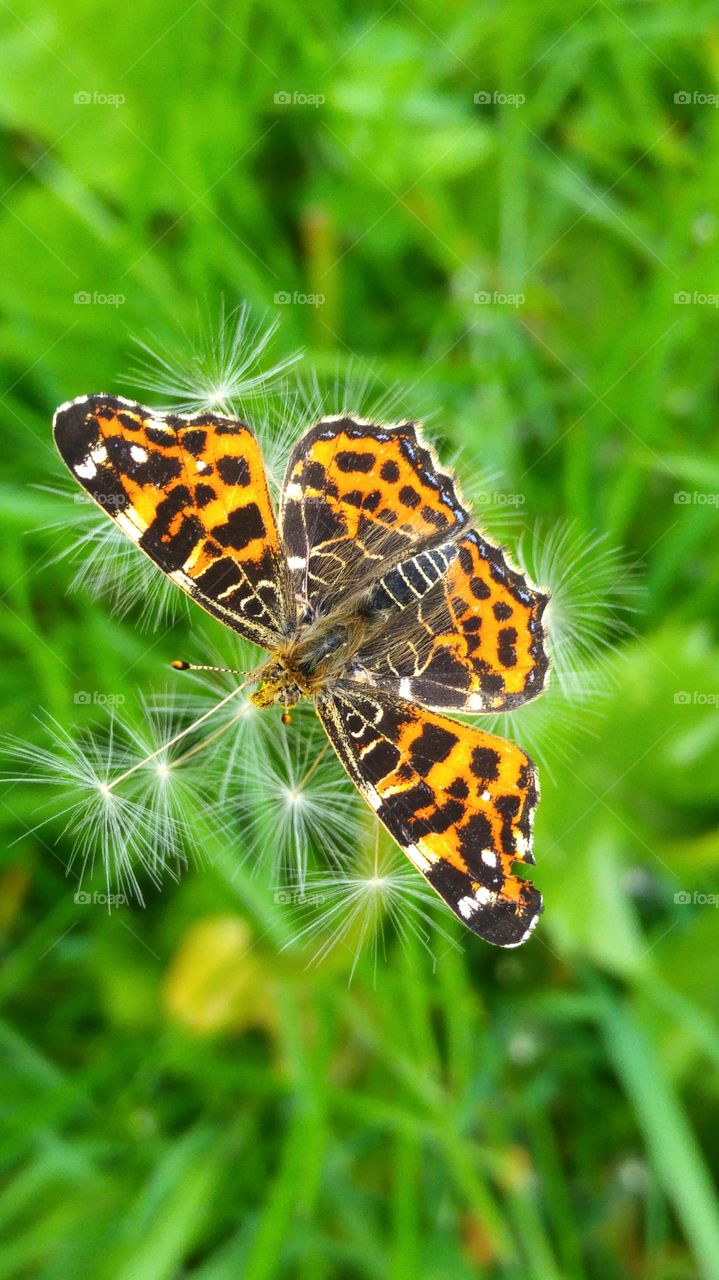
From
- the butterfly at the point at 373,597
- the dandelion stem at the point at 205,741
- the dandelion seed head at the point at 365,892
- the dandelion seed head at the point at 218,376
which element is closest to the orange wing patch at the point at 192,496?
the butterfly at the point at 373,597

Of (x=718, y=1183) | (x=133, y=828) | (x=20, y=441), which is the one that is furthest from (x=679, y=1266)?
(x=20, y=441)

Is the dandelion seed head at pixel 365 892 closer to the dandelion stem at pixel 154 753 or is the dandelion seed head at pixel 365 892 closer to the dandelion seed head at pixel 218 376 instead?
the dandelion stem at pixel 154 753

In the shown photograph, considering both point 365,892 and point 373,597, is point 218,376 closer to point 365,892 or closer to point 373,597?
point 373,597

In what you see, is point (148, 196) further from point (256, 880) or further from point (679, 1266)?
point (679, 1266)

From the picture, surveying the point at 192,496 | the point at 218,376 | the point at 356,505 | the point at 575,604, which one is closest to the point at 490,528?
the point at 575,604

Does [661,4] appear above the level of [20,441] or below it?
above

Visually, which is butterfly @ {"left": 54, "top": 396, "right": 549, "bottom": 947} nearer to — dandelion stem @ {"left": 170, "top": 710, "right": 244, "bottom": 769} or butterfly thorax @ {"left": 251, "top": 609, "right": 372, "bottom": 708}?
butterfly thorax @ {"left": 251, "top": 609, "right": 372, "bottom": 708}
